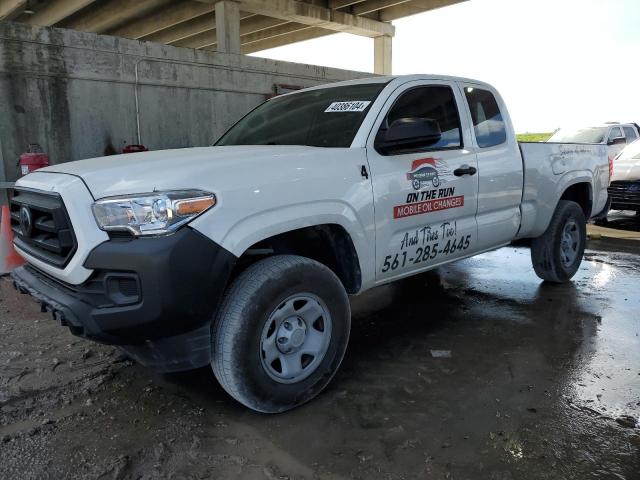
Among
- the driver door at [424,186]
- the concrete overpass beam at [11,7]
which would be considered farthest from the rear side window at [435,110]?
the concrete overpass beam at [11,7]

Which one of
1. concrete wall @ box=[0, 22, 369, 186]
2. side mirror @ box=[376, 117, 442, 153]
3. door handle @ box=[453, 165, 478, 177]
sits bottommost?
door handle @ box=[453, 165, 478, 177]

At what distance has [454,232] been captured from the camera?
380 centimetres

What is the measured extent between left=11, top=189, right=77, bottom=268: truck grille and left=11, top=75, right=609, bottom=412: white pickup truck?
1cm

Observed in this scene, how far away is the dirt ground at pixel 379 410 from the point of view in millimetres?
2402

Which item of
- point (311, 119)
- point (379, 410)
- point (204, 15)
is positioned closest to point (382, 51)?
point (204, 15)

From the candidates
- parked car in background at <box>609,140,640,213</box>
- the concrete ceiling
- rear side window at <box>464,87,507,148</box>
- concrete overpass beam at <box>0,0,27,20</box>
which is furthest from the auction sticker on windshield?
concrete overpass beam at <box>0,0,27,20</box>

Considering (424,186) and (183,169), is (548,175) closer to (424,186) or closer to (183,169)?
(424,186)

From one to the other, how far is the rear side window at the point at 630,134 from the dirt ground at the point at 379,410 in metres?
10.8

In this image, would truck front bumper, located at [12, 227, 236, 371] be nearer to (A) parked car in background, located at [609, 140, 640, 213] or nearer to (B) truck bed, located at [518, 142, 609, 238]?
(B) truck bed, located at [518, 142, 609, 238]

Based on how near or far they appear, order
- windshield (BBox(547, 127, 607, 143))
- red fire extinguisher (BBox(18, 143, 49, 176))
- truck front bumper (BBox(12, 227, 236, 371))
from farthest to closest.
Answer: windshield (BBox(547, 127, 607, 143)) < red fire extinguisher (BBox(18, 143, 49, 176)) < truck front bumper (BBox(12, 227, 236, 371))

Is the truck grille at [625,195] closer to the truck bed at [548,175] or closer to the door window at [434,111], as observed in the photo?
the truck bed at [548,175]

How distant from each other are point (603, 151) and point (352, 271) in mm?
3997

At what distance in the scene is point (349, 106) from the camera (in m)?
3.53

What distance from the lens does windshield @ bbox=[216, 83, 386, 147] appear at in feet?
11.1
